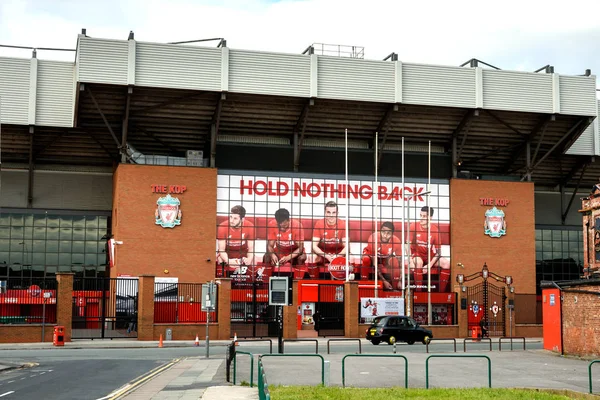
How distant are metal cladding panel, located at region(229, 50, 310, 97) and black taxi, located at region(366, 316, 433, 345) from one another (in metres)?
19.7

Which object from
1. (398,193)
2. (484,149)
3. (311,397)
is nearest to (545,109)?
(484,149)

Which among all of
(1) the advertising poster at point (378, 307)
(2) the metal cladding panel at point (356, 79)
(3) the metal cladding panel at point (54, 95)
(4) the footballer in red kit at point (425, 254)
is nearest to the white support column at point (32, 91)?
(3) the metal cladding panel at point (54, 95)

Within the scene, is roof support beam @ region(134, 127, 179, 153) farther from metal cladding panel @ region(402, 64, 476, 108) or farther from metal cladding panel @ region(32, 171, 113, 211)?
metal cladding panel @ region(402, 64, 476, 108)

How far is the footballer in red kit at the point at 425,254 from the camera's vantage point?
63.4 metres

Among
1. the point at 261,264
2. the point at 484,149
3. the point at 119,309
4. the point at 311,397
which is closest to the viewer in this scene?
the point at 311,397

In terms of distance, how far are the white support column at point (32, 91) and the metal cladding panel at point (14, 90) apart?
0.91 ft

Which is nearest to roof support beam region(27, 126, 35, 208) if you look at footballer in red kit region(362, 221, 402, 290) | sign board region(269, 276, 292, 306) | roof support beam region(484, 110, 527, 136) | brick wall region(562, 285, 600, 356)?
footballer in red kit region(362, 221, 402, 290)

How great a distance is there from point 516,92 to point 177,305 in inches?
1201

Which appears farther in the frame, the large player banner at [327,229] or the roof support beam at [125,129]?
the large player banner at [327,229]

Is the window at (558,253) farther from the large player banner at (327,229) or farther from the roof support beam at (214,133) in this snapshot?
the roof support beam at (214,133)

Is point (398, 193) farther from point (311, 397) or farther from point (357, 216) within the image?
point (311, 397)

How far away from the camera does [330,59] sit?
192 ft

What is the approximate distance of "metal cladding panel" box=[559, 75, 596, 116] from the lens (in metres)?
62.3

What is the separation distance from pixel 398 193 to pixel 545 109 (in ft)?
41.9
